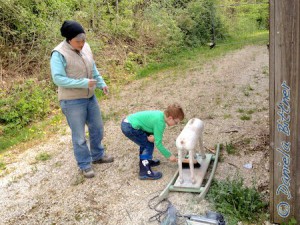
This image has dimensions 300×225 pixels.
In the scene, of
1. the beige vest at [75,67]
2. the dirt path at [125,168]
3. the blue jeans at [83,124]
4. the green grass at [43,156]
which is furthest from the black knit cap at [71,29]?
the green grass at [43,156]

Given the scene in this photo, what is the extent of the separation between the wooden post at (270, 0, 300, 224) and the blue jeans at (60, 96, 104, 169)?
2.24 m

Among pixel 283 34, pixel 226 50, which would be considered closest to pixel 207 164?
pixel 283 34

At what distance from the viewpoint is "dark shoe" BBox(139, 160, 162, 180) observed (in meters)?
4.07

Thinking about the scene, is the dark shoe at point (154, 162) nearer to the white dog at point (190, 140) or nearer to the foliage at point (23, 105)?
the white dog at point (190, 140)

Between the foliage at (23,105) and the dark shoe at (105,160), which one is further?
the foliage at (23,105)

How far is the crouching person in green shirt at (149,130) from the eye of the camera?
3705 mm

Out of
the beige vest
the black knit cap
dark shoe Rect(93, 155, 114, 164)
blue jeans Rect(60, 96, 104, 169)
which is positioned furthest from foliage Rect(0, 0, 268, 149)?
the black knit cap

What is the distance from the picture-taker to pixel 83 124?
A: 13.5 feet

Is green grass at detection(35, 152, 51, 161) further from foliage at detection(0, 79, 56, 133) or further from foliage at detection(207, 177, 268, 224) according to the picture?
foliage at detection(207, 177, 268, 224)

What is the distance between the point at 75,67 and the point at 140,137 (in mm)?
1111

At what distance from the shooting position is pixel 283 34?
2387 millimetres

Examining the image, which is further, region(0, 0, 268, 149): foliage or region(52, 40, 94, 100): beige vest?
region(0, 0, 268, 149): foliage

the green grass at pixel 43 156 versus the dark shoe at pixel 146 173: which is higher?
the dark shoe at pixel 146 173

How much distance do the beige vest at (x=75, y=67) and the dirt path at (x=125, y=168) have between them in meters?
→ 1.13
